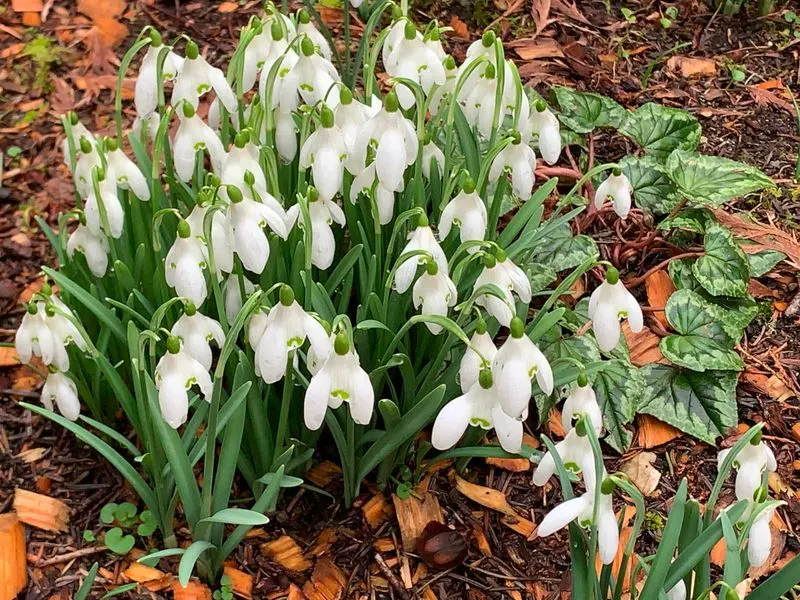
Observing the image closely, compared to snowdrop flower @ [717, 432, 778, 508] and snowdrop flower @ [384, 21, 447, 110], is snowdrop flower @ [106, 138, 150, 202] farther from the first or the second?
snowdrop flower @ [717, 432, 778, 508]

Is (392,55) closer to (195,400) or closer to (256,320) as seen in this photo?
(256,320)

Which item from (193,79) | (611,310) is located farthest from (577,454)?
(193,79)

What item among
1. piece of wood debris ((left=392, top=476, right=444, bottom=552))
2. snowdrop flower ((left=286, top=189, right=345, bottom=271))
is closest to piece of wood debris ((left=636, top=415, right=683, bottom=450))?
piece of wood debris ((left=392, top=476, right=444, bottom=552))

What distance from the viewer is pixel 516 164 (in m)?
2.01

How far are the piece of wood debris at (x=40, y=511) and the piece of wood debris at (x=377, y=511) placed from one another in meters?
0.69

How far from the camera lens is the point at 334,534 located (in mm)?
2148

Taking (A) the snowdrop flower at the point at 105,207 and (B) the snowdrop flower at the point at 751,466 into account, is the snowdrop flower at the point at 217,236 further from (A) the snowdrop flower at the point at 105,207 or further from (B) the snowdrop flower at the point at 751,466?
(B) the snowdrop flower at the point at 751,466

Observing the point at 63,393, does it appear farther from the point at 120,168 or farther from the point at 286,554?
the point at 286,554

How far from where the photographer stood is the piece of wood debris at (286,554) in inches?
82.5

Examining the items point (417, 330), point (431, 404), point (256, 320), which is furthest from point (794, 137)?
point (256, 320)

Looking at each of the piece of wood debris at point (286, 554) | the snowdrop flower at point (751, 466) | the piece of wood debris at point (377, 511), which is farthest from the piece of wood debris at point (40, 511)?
the snowdrop flower at point (751, 466)

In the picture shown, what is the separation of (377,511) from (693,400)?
34.5 inches

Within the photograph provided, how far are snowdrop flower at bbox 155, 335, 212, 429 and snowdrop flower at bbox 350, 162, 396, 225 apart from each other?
1.76ft

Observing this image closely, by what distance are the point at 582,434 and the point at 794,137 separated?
209cm
